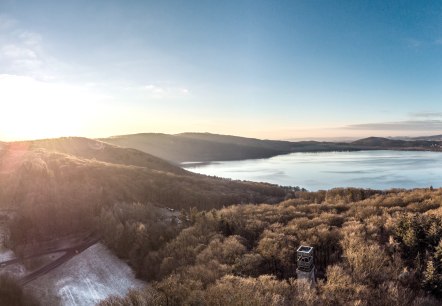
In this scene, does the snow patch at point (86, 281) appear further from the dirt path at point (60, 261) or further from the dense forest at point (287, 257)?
the dense forest at point (287, 257)

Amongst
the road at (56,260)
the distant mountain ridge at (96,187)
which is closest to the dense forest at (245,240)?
the distant mountain ridge at (96,187)

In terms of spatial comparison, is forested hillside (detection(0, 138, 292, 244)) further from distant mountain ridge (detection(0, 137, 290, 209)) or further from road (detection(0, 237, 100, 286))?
road (detection(0, 237, 100, 286))

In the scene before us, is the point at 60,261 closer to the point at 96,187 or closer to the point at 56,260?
the point at 56,260

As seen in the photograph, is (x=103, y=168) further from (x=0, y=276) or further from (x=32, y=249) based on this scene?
(x=0, y=276)

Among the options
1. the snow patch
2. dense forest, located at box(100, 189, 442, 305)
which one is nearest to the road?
the snow patch

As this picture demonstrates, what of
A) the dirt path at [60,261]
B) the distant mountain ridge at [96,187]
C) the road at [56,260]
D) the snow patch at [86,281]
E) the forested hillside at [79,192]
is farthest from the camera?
the distant mountain ridge at [96,187]

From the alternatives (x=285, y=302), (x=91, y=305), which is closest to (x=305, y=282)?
(x=285, y=302)

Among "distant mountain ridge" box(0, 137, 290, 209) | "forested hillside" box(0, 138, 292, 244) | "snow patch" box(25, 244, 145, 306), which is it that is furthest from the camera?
"distant mountain ridge" box(0, 137, 290, 209)

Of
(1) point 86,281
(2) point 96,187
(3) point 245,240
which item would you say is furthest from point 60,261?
(2) point 96,187
